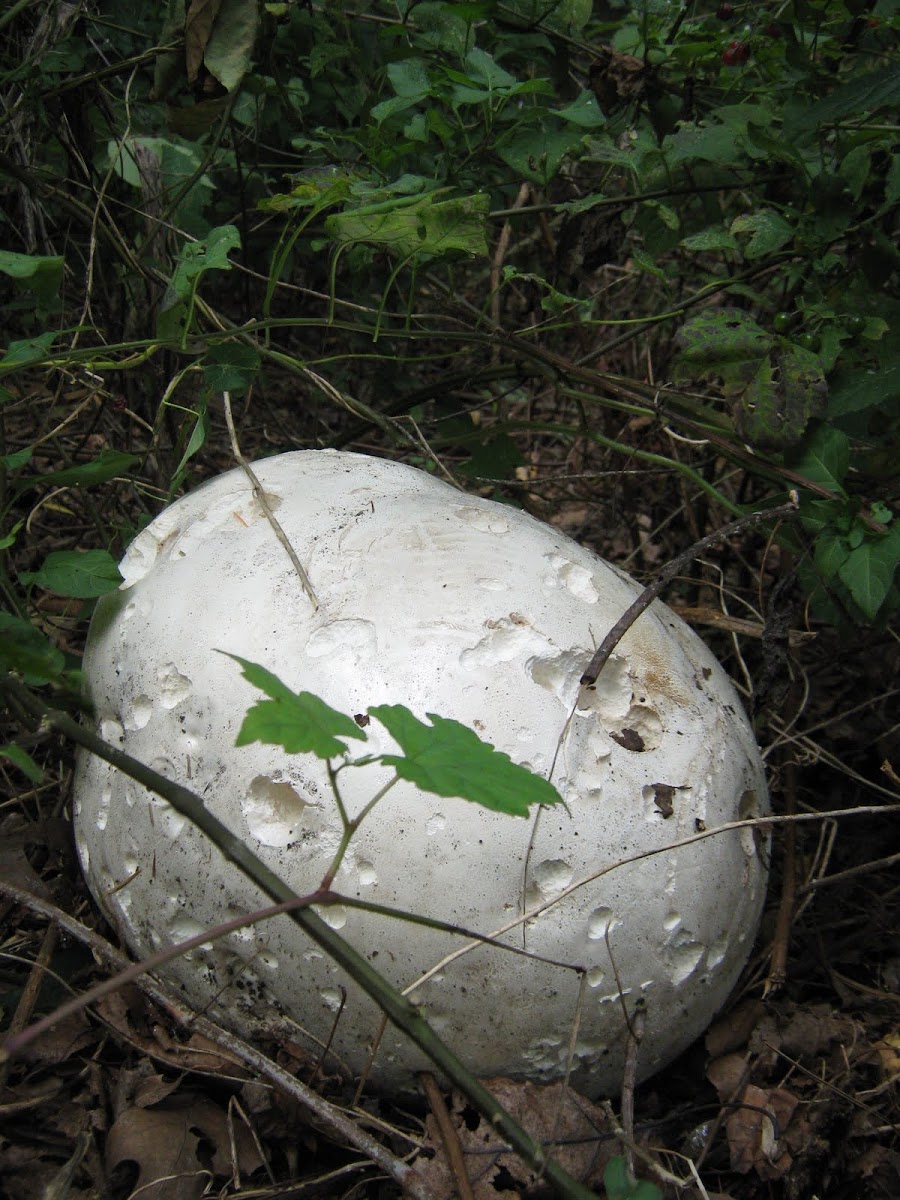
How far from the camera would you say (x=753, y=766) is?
5.99 ft

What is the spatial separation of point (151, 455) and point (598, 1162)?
1713 millimetres

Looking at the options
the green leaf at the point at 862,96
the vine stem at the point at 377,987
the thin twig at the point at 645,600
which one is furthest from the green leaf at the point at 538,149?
the vine stem at the point at 377,987

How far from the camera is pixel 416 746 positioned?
1.13 metres

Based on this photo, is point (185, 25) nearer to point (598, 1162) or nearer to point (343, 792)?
point (343, 792)

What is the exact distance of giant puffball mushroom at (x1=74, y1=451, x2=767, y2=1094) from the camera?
59.9 inches

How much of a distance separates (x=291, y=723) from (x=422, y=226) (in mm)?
1103

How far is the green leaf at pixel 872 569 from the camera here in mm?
1676

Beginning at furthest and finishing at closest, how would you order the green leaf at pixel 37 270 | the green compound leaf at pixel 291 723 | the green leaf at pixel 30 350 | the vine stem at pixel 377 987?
1. the green leaf at pixel 30 350
2. the green leaf at pixel 37 270
3. the vine stem at pixel 377 987
4. the green compound leaf at pixel 291 723

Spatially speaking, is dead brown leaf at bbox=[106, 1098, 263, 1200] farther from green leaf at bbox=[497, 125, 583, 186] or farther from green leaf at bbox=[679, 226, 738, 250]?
green leaf at bbox=[497, 125, 583, 186]

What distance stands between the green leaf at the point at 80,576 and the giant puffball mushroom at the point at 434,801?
0.26 ft

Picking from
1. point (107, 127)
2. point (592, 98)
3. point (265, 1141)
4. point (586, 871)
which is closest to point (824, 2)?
point (592, 98)

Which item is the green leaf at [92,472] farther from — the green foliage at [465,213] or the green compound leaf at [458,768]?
the green compound leaf at [458,768]

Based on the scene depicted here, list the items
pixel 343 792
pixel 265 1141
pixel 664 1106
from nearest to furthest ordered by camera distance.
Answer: pixel 343 792
pixel 265 1141
pixel 664 1106

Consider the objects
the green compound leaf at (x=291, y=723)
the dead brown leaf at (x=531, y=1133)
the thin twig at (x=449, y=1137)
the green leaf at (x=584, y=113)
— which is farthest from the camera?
the green leaf at (x=584, y=113)
